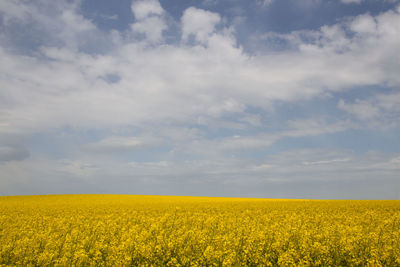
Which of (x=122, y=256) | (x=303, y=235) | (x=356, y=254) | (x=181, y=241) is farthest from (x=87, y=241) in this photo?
(x=356, y=254)

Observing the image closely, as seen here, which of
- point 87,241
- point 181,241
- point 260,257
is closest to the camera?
point 260,257

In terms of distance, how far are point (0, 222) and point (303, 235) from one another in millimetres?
15531

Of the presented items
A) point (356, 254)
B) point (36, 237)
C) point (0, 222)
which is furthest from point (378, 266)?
point (0, 222)

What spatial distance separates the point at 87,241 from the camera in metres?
9.43

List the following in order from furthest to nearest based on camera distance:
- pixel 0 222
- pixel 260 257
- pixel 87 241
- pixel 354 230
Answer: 1. pixel 0 222
2. pixel 354 230
3. pixel 87 241
4. pixel 260 257

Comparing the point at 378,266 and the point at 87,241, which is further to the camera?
the point at 87,241

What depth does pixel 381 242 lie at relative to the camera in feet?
29.8

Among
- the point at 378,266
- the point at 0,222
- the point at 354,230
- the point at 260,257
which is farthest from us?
the point at 0,222

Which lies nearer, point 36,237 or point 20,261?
point 20,261

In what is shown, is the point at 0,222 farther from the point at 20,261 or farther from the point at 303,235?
the point at 303,235

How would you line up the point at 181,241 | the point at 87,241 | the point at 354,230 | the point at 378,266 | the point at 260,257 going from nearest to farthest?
the point at 378,266
the point at 260,257
the point at 181,241
the point at 87,241
the point at 354,230

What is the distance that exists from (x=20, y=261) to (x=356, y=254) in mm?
9422

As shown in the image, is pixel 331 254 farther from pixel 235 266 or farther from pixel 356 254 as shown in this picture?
pixel 235 266

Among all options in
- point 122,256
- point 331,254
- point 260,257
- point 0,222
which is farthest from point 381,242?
point 0,222
